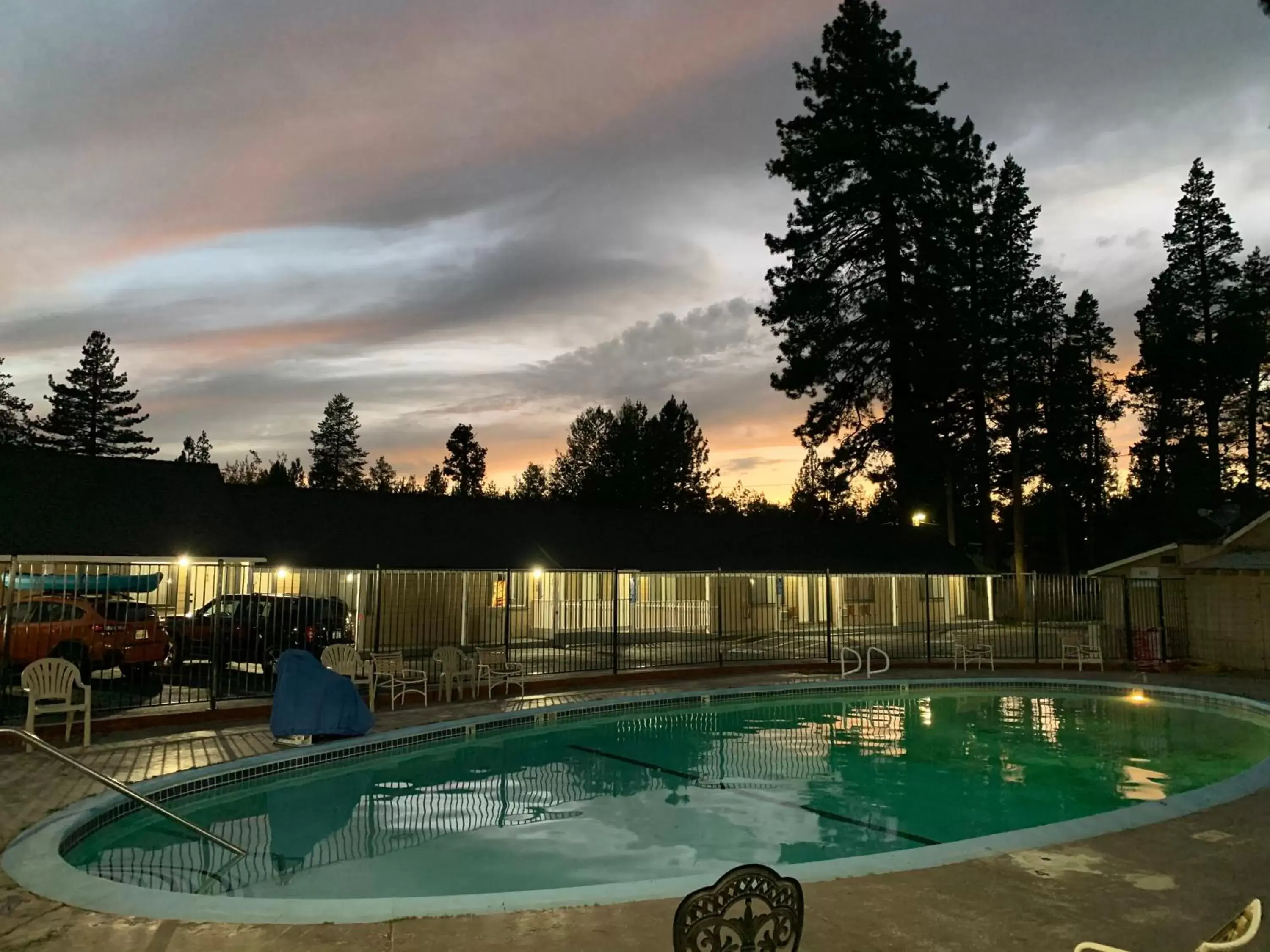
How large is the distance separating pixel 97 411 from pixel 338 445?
2369 centimetres

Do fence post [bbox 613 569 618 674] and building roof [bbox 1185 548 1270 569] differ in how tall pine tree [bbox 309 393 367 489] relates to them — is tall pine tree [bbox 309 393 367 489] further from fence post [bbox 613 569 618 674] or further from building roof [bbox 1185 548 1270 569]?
building roof [bbox 1185 548 1270 569]

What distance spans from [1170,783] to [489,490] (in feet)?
272

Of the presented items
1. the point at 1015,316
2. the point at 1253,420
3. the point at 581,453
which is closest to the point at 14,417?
the point at 581,453

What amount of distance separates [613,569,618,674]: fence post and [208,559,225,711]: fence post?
281 inches

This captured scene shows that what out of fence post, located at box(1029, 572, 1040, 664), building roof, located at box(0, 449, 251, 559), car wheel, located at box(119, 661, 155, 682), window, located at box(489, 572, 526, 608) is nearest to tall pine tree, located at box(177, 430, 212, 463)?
building roof, located at box(0, 449, 251, 559)

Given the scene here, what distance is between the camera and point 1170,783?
409 inches

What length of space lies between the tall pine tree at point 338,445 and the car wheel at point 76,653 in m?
75.8

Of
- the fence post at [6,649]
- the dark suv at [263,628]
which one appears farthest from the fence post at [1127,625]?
the fence post at [6,649]

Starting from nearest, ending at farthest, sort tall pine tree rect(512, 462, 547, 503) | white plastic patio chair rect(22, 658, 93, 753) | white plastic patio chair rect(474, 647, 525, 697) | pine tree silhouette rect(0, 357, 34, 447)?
white plastic patio chair rect(22, 658, 93, 753)
white plastic patio chair rect(474, 647, 525, 697)
pine tree silhouette rect(0, 357, 34, 447)
tall pine tree rect(512, 462, 547, 503)

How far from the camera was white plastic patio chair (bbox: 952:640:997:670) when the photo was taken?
63.7 feet

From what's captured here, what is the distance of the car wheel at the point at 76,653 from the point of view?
13.4 metres

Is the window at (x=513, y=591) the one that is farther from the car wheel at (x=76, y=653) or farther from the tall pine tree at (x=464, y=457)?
the tall pine tree at (x=464, y=457)

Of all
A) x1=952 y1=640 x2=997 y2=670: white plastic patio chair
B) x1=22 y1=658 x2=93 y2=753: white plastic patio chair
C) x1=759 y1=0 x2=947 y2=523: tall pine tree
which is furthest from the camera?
x1=759 y1=0 x2=947 y2=523: tall pine tree

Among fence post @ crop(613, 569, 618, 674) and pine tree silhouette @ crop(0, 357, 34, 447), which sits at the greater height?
pine tree silhouette @ crop(0, 357, 34, 447)
